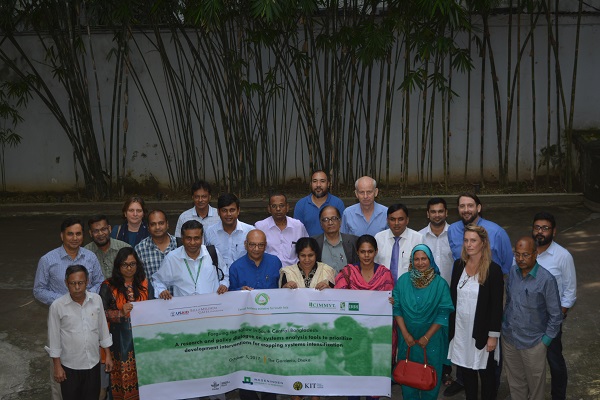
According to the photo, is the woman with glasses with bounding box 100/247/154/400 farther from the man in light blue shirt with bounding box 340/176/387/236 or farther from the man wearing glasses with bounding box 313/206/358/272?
the man in light blue shirt with bounding box 340/176/387/236

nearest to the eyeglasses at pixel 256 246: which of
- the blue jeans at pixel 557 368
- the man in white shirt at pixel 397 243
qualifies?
the man in white shirt at pixel 397 243

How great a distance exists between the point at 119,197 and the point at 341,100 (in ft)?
10.6

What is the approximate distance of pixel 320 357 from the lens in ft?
14.9

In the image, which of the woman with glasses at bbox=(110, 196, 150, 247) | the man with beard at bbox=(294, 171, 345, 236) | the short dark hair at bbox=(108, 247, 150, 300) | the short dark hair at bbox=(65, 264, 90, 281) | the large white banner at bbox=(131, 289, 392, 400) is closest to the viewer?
the short dark hair at bbox=(65, 264, 90, 281)

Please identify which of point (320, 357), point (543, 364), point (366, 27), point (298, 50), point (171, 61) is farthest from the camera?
point (171, 61)

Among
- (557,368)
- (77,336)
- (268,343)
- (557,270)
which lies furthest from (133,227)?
(557,368)

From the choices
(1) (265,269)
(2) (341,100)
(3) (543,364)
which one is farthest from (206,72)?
(3) (543,364)

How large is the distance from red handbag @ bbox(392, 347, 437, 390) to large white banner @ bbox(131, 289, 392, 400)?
0.49 ft

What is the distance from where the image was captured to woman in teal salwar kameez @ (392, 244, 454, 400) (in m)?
4.29

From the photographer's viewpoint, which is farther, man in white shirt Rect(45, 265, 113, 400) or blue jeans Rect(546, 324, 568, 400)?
blue jeans Rect(546, 324, 568, 400)

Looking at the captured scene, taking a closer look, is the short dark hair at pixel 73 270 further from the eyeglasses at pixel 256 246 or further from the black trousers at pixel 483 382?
the black trousers at pixel 483 382

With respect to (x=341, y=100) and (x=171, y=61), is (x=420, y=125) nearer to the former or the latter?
(x=341, y=100)

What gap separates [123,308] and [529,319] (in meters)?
2.26

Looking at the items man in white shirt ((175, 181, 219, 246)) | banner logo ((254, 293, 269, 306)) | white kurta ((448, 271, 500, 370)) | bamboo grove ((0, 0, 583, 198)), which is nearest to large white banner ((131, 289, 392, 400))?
banner logo ((254, 293, 269, 306))
